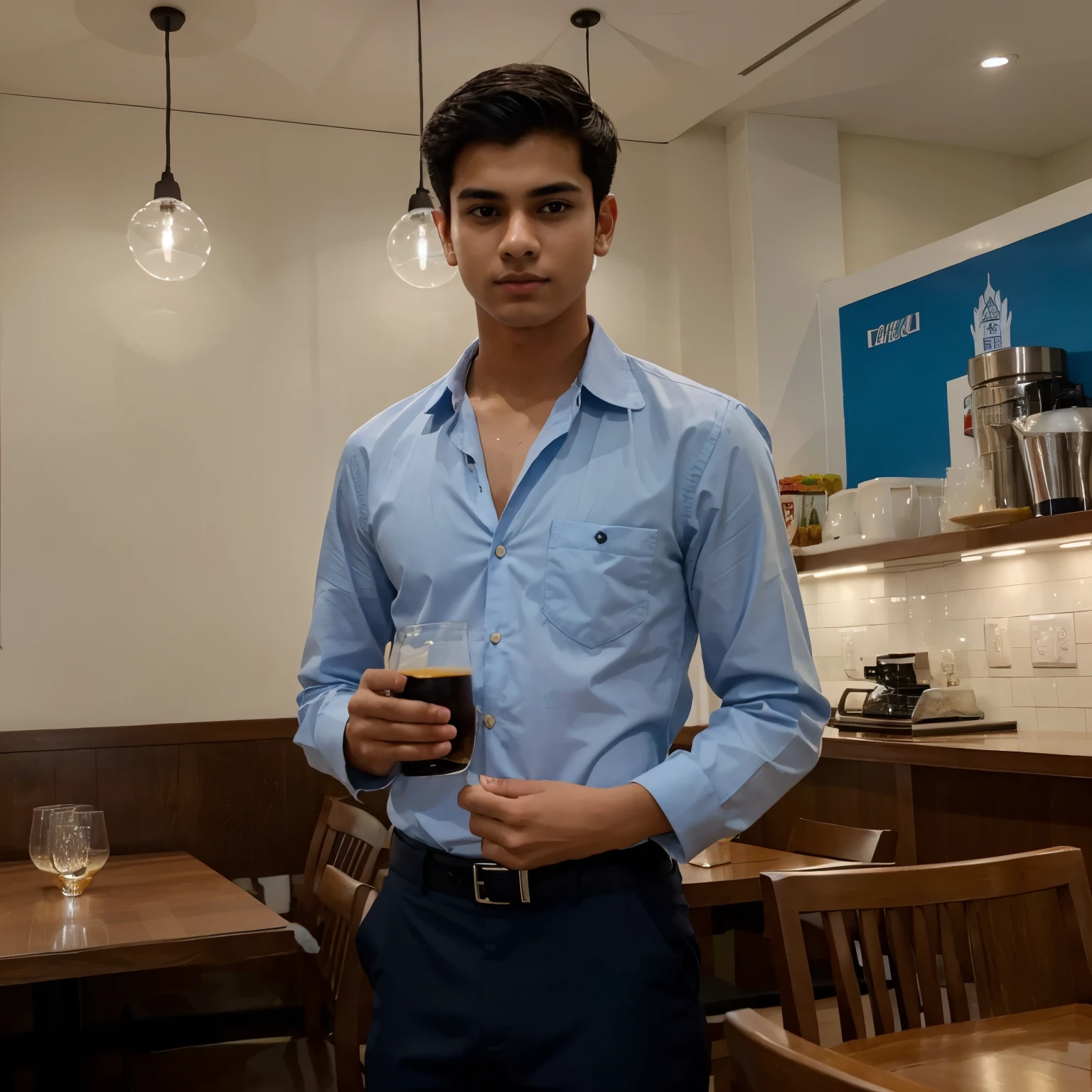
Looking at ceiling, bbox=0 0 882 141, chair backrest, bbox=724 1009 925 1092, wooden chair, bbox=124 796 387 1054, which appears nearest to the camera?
chair backrest, bbox=724 1009 925 1092

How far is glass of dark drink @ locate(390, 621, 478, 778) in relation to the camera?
3.72 ft

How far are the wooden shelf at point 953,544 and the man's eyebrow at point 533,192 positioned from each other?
2349 mm

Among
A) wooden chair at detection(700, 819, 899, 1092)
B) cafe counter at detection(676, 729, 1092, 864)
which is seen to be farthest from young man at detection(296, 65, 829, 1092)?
cafe counter at detection(676, 729, 1092, 864)

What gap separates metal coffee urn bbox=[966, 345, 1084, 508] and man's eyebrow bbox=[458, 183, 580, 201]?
2.61m

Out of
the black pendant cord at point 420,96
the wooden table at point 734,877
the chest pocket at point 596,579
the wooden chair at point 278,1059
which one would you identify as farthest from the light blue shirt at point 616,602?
the black pendant cord at point 420,96

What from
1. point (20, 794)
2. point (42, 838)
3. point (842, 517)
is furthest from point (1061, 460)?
point (20, 794)

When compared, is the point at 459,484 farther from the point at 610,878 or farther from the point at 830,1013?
the point at 830,1013

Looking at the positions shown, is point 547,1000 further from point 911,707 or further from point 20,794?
point 20,794

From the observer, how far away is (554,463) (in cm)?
134

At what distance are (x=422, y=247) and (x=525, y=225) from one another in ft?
8.51

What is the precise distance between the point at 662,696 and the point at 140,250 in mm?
2857

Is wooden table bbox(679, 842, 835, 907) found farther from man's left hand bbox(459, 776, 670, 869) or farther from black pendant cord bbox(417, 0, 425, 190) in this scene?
black pendant cord bbox(417, 0, 425, 190)

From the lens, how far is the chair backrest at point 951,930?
4.27ft

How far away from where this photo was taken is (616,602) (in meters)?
1.25
